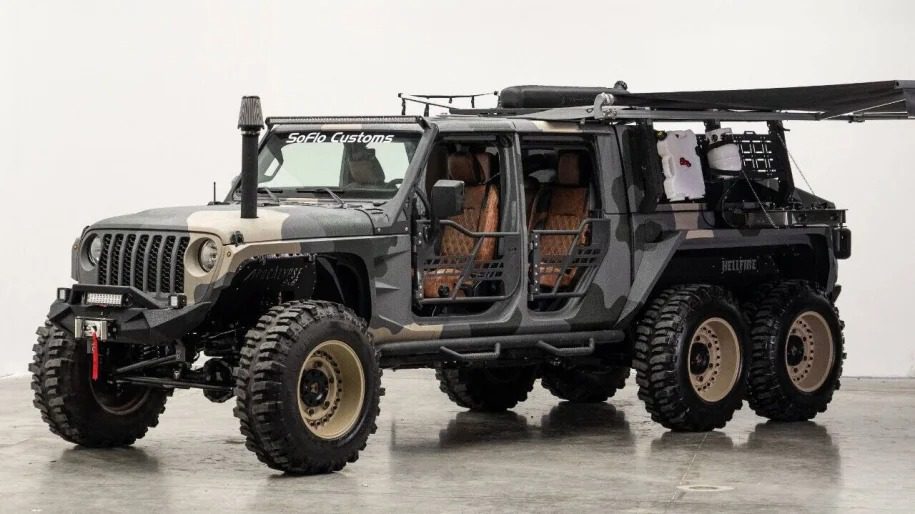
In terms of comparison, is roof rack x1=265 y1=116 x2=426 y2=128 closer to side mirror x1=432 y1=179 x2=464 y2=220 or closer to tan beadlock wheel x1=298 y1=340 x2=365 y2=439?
side mirror x1=432 y1=179 x2=464 y2=220

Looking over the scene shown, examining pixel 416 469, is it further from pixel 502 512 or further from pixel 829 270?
pixel 829 270

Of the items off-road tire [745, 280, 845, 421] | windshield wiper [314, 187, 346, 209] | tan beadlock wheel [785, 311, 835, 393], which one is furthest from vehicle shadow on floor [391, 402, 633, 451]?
windshield wiper [314, 187, 346, 209]

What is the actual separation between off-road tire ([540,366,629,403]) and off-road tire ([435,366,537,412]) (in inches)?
9.2

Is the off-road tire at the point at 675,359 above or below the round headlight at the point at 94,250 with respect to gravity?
below

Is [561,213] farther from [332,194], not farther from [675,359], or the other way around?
[332,194]

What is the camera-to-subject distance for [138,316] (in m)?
9.40

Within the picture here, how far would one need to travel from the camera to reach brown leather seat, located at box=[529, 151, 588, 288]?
11.1 metres

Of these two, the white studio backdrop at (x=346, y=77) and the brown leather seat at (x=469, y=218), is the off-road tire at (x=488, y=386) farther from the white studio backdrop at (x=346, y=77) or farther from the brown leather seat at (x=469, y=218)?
the white studio backdrop at (x=346, y=77)

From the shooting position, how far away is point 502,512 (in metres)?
8.37

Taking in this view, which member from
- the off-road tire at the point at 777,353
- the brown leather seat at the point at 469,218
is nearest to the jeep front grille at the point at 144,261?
the brown leather seat at the point at 469,218

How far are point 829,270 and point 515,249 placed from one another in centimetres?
274

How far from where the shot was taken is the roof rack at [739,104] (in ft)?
35.6

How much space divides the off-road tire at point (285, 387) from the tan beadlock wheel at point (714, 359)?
2.74 metres

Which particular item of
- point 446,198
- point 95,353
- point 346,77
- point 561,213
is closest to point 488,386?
point 561,213
